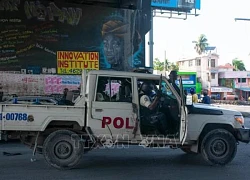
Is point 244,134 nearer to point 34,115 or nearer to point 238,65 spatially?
point 34,115

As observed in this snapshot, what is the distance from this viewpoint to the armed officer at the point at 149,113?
7.93 meters

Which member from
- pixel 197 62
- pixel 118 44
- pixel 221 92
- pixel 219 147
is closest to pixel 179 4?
pixel 118 44

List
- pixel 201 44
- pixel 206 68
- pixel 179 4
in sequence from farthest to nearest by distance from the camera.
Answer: pixel 201 44, pixel 206 68, pixel 179 4

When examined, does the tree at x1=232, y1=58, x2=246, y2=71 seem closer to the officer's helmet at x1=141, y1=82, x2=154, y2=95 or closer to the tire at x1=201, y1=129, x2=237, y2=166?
the tire at x1=201, y1=129, x2=237, y2=166

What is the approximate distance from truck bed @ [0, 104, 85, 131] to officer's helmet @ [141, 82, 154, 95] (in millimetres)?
1362

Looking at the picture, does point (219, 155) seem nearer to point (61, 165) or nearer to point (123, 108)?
point (123, 108)

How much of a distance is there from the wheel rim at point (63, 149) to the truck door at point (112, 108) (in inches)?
24.9

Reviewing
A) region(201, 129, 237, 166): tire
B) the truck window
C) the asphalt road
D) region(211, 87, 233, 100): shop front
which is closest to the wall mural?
the asphalt road

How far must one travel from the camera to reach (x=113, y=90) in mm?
7941

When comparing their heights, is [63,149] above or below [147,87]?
below

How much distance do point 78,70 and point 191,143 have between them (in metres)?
12.7

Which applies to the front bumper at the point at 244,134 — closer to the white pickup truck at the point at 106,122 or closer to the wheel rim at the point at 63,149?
the white pickup truck at the point at 106,122

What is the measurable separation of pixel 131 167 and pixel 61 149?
1.55 metres

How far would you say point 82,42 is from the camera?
800 inches
